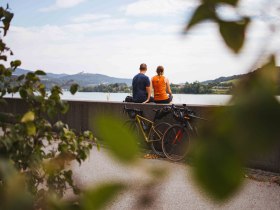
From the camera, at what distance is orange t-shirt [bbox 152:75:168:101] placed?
8117 mm

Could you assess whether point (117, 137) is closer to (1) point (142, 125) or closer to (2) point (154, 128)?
(2) point (154, 128)

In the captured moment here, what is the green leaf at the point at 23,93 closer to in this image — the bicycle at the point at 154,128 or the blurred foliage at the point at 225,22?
the blurred foliage at the point at 225,22

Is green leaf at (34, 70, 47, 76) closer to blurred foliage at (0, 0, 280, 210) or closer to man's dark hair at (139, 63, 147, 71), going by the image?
blurred foliage at (0, 0, 280, 210)

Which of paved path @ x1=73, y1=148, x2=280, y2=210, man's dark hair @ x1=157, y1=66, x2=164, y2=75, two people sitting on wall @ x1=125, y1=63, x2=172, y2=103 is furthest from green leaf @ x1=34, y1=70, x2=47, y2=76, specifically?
two people sitting on wall @ x1=125, y1=63, x2=172, y2=103

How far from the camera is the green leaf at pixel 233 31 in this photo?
352mm

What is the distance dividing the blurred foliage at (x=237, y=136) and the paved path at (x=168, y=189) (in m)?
0.02

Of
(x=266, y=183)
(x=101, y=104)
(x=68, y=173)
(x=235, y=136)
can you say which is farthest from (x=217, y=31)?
(x=101, y=104)

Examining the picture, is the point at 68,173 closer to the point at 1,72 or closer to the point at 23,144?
the point at 23,144

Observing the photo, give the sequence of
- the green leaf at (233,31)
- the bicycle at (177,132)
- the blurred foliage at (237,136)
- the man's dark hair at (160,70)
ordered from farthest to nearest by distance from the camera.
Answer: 1. the man's dark hair at (160,70)
2. the bicycle at (177,132)
3. the green leaf at (233,31)
4. the blurred foliage at (237,136)

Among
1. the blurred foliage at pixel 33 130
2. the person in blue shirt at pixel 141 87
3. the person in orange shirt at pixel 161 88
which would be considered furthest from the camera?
the person in blue shirt at pixel 141 87

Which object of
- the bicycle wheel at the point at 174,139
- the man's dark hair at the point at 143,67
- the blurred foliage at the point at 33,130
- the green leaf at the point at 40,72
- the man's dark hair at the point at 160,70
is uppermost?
the man's dark hair at the point at 143,67

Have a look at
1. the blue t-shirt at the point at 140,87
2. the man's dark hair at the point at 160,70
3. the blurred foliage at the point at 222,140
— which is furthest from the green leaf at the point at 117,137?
the blue t-shirt at the point at 140,87

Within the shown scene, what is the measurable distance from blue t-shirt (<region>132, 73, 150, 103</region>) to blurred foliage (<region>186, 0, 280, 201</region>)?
808 centimetres

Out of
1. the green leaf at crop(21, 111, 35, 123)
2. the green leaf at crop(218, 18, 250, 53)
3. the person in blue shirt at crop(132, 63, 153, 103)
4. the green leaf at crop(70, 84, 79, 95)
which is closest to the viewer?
the green leaf at crop(218, 18, 250, 53)
